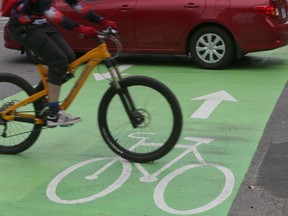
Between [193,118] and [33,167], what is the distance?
2.19m

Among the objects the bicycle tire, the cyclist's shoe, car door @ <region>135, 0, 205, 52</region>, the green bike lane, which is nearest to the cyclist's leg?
the cyclist's shoe

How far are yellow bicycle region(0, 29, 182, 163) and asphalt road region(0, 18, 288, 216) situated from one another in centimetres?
81

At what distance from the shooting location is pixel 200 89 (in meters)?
7.81

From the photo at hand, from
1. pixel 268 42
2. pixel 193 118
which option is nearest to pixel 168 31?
pixel 268 42

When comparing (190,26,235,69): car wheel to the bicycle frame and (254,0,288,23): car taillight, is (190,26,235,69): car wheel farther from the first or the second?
the bicycle frame

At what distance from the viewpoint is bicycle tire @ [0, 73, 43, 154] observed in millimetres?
5020

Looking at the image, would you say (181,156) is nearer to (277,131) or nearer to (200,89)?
(277,131)

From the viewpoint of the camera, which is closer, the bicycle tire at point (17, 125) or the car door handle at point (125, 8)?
the bicycle tire at point (17, 125)

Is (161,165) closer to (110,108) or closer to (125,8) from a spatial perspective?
(110,108)

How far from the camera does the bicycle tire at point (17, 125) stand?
16.5 feet

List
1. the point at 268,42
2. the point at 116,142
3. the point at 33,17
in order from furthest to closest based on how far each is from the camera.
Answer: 1. the point at 268,42
2. the point at 116,142
3. the point at 33,17

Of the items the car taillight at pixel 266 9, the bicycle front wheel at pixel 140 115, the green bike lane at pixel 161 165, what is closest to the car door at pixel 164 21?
the car taillight at pixel 266 9

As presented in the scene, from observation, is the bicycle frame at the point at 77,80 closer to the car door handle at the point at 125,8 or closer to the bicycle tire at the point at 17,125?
the bicycle tire at the point at 17,125

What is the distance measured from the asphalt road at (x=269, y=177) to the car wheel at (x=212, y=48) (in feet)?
8.12
